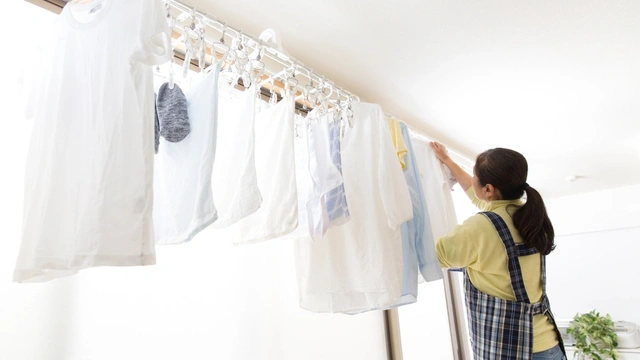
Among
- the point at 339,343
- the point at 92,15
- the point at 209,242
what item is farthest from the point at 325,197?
the point at 339,343

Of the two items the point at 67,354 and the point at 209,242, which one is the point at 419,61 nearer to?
the point at 209,242

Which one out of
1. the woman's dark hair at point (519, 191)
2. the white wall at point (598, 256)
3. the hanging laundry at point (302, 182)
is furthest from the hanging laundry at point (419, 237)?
the white wall at point (598, 256)

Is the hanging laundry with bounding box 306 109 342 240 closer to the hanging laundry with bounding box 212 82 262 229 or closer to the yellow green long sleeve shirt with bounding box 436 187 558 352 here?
the hanging laundry with bounding box 212 82 262 229

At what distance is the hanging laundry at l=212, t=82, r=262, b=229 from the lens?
0.79 m

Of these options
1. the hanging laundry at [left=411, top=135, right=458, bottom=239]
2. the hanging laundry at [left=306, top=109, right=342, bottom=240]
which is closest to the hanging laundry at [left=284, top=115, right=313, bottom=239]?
the hanging laundry at [left=306, top=109, right=342, bottom=240]

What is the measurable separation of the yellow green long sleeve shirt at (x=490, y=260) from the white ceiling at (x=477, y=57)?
726 millimetres

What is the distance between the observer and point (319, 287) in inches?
42.2

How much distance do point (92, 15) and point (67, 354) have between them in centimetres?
77

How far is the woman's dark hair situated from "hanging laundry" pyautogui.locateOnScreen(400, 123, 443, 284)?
0.25 metres

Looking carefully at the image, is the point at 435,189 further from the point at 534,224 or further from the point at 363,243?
the point at 363,243

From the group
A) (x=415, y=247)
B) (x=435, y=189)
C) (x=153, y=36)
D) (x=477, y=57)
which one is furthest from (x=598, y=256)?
(x=153, y=36)

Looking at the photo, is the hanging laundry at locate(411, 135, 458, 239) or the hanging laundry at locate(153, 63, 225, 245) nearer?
the hanging laundry at locate(153, 63, 225, 245)

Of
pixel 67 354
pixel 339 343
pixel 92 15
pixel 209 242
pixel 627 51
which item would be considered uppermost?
pixel 627 51

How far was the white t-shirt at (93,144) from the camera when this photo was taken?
593mm
